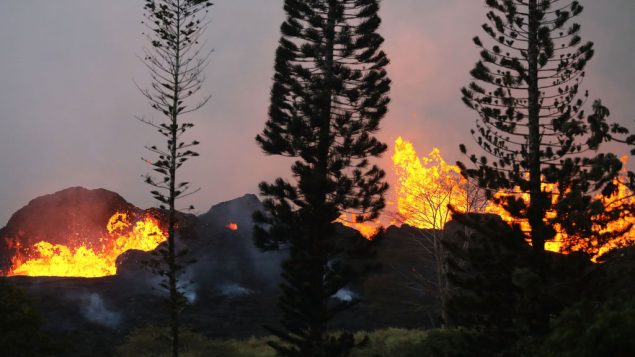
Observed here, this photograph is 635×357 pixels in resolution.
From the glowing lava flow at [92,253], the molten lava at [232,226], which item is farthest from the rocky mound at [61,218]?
the molten lava at [232,226]

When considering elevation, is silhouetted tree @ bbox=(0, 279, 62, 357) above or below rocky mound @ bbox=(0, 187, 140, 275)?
below

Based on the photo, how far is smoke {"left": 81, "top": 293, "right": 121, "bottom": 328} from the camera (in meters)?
28.0

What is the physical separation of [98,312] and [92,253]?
46.8ft

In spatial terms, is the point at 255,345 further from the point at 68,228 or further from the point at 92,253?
the point at 68,228

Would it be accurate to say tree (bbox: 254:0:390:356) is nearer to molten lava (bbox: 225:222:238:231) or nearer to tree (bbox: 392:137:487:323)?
tree (bbox: 392:137:487:323)

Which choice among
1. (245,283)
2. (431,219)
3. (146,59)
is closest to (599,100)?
(146,59)

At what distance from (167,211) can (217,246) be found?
65.6ft

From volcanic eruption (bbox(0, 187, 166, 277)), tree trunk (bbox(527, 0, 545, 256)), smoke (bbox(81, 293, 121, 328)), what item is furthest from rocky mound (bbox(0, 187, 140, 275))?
tree trunk (bbox(527, 0, 545, 256))

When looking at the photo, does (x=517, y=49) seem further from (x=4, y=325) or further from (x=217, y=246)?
(x=217, y=246)

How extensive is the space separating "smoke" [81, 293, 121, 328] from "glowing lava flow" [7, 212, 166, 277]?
6.82 meters

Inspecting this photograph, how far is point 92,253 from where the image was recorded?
42031mm

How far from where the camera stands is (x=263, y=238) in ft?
63.5

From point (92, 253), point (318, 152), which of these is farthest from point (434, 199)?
point (92, 253)

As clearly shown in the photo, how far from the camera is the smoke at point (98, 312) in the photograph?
1101 inches
